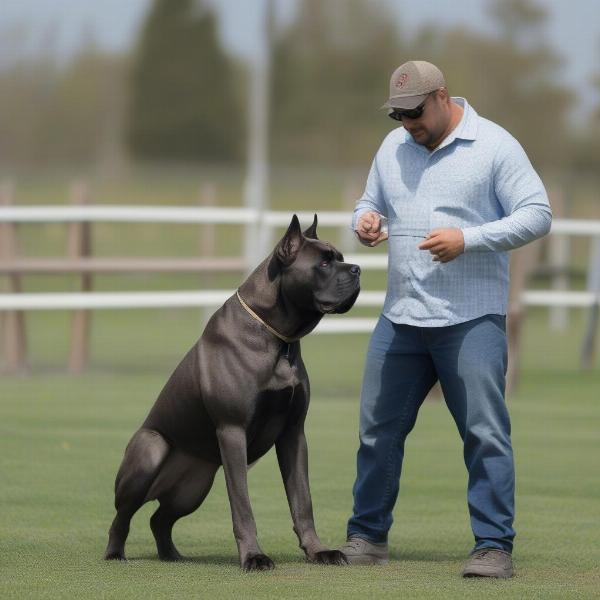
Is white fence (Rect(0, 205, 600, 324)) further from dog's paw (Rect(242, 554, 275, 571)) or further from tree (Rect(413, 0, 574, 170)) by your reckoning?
tree (Rect(413, 0, 574, 170))

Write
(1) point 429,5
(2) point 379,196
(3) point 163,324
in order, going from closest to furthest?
1. (2) point 379,196
2. (3) point 163,324
3. (1) point 429,5

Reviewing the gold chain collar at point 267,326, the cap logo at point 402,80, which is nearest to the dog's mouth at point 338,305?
the gold chain collar at point 267,326

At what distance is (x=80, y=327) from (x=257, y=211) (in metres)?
1.90

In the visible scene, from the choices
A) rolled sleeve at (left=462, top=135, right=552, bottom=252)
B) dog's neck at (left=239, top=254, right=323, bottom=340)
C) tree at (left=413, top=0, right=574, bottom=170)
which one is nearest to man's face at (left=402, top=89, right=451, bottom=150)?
rolled sleeve at (left=462, top=135, right=552, bottom=252)

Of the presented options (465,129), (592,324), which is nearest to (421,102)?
(465,129)

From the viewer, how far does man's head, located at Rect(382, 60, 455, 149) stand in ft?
18.0

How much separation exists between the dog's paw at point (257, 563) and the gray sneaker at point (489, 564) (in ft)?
2.30

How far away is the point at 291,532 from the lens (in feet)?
21.4

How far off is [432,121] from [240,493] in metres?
1.49

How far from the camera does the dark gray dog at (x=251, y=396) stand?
18.0 ft

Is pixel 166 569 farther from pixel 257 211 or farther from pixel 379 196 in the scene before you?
pixel 257 211

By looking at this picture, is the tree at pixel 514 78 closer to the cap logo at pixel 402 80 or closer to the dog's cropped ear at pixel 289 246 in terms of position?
the cap logo at pixel 402 80

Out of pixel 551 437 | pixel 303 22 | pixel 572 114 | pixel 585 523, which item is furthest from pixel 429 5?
pixel 585 523

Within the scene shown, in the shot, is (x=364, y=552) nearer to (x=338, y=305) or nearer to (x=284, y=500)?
(x=338, y=305)
